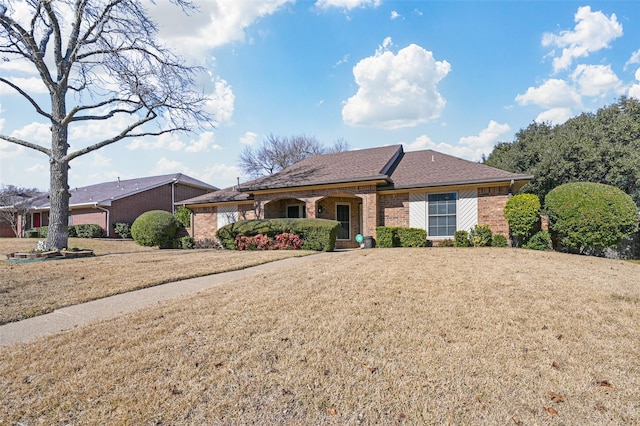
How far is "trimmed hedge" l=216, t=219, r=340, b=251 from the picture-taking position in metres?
13.6

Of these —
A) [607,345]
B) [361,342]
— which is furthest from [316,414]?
[607,345]

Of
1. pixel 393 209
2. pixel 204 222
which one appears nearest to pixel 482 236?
pixel 393 209

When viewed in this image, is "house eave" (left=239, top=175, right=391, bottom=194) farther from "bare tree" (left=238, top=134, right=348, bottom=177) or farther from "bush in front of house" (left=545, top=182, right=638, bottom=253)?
"bare tree" (left=238, top=134, right=348, bottom=177)

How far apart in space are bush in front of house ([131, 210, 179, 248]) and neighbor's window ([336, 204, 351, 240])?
31.3 feet

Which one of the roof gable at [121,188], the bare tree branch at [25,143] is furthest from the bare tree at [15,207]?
the bare tree branch at [25,143]

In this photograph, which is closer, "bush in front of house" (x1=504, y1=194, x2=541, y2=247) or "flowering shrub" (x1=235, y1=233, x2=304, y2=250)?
"bush in front of house" (x1=504, y1=194, x2=541, y2=247)

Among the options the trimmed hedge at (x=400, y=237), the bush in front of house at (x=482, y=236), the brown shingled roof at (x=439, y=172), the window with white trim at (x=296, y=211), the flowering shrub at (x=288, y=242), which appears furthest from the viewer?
the window with white trim at (x=296, y=211)

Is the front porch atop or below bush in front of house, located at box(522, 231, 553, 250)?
atop

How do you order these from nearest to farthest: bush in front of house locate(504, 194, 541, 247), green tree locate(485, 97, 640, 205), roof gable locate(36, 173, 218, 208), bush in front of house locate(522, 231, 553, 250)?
bush in front of house locate(504, 194, 541, 247) → bush in front of house locate(522, 231, 553, 250) → green tree locate(485, 97, 640, 205) → roof gable locate(36, 173, 218, 208)

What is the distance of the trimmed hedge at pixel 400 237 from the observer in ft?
45.5

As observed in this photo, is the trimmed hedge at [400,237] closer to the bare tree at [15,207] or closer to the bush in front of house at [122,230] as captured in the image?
the bush in front of house at [122,230]

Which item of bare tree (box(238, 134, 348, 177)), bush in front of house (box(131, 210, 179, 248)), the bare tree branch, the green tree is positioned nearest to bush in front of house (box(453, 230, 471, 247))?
the green tree

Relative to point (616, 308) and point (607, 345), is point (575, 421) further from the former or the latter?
point (616, 308)

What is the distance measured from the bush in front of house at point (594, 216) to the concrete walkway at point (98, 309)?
1196 centimetres
